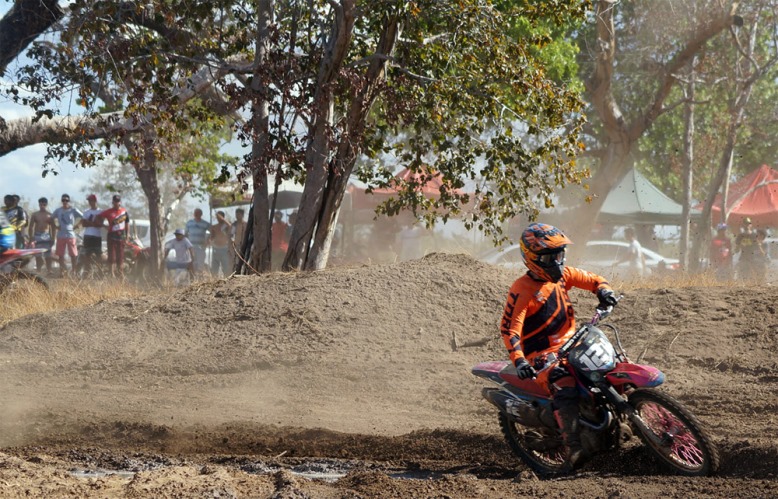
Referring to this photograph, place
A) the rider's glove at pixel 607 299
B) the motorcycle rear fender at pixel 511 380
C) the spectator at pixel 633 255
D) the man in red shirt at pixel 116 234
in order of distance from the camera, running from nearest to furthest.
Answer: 1. the rider's glove at pixel 607 299
2. the motorcycle rear fender at pixel 511 380
3. the spectator at pixel 633 255
4. the man in red shirt at pixel 116 234

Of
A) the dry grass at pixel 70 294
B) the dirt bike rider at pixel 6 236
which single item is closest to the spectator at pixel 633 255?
the dry grass at pixel 70 294

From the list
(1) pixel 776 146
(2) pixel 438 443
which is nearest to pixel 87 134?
(2) pixel 438 443

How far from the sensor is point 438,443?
7191 mm

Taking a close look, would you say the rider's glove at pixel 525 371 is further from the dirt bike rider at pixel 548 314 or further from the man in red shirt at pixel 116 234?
the man in red shirt at pixel 116 234

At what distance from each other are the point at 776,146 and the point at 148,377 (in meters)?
36.0

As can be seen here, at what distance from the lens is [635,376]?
5.43 metres

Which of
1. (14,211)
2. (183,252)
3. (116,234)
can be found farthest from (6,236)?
(183,252)

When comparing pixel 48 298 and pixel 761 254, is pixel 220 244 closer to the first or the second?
pixel 48 298

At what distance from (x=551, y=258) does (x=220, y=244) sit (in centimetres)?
1643

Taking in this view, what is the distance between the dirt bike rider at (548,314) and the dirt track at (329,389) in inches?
20.7

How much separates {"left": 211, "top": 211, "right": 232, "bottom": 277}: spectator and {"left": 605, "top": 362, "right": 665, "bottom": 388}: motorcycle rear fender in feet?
54.0

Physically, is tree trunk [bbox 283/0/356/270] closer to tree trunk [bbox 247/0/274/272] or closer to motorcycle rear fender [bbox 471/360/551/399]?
tree trunk [bbox 247/0/274/272]

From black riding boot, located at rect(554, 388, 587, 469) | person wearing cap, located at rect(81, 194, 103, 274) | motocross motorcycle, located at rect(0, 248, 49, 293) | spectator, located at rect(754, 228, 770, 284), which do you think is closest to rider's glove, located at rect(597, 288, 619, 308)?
black riding boot, located at rect(554, 388, 587, 469)

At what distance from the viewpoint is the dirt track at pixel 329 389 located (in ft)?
18.8
